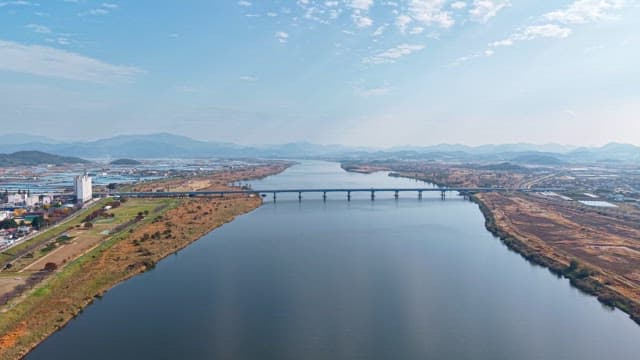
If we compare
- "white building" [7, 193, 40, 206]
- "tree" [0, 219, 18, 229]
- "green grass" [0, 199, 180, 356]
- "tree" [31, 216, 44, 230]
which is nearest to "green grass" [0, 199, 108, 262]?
"tree" [31, 216, 44, 230]

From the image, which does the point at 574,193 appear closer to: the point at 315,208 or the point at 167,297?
the point at 315,208

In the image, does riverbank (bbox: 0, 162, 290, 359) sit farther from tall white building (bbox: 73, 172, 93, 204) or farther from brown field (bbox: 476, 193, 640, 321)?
brown field (bbox: 476, 193, 640, 321)

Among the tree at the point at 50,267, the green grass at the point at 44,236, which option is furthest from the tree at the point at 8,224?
the tree at the point at 50,267

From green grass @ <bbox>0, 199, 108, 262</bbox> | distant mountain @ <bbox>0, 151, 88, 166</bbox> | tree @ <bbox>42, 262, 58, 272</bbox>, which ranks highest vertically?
distant mountain @ <bbox>0, 151, 88, 166</bbox>

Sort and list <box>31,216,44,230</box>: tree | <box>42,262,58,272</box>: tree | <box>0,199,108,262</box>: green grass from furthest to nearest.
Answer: <box>31,216,44,230</box>: tree, <box>0,199,108,262</box>: green grass, <box>42,262,58,272</box>: tree

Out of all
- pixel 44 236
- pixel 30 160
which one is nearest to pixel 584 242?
pixel 44 236

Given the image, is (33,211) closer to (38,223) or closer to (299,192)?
(38,223)

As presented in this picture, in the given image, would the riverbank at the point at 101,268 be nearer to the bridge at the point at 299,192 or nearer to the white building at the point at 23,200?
the bridge at the point at 299,192
